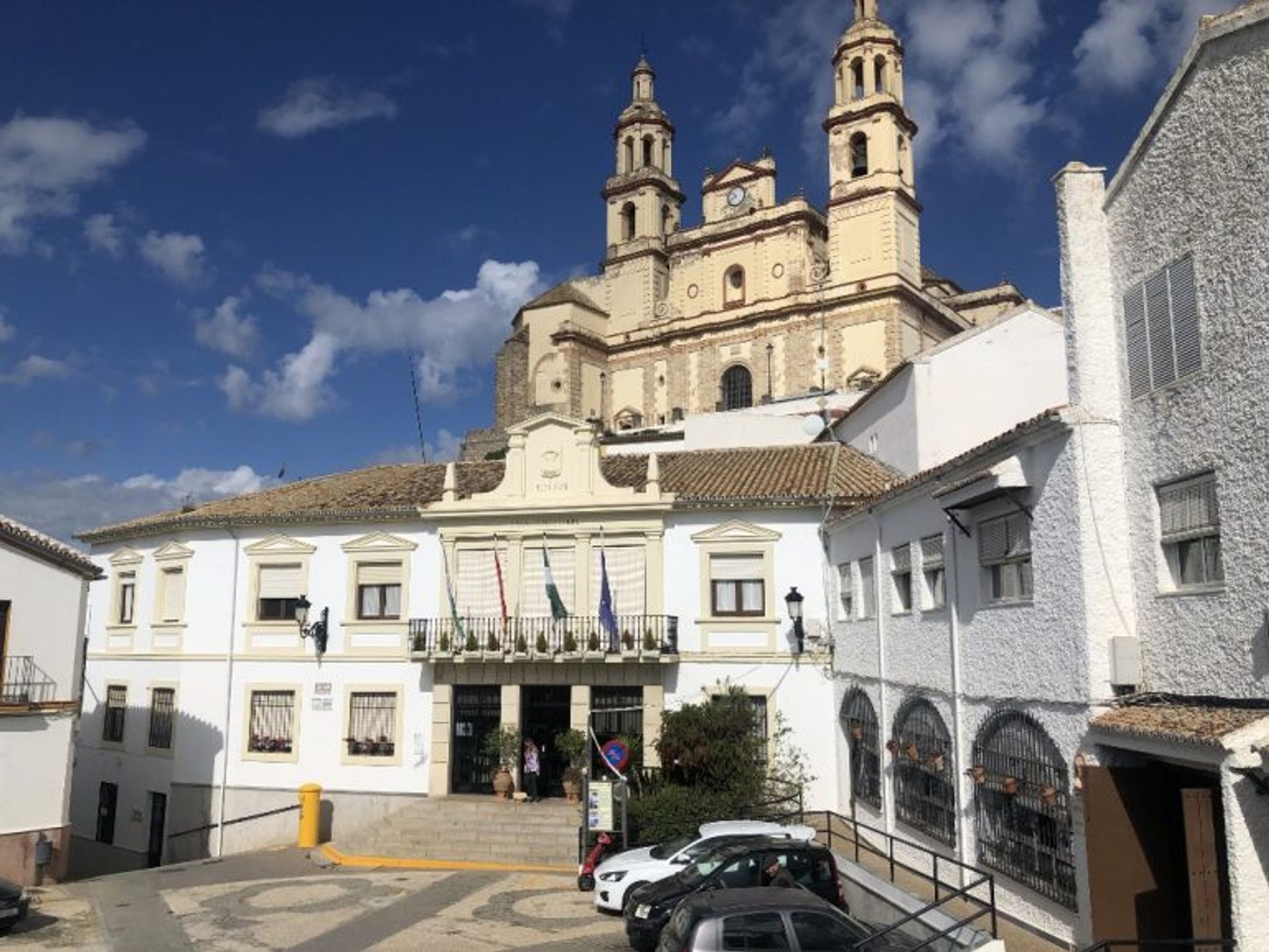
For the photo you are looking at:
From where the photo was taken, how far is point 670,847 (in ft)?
57.4

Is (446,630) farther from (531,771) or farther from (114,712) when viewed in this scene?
(114,712)

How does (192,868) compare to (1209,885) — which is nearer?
(1209,885)

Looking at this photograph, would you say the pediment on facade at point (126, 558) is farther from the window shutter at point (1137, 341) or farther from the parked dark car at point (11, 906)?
the window shutter at point (1137, 341)

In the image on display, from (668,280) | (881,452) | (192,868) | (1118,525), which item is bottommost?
(192,868)

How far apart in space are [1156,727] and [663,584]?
15514mm

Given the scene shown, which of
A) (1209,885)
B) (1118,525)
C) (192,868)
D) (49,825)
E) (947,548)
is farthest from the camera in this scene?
(192,868)

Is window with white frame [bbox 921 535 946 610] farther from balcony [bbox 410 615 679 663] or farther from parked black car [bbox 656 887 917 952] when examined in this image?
balcony [bbox 410 615 679 663]

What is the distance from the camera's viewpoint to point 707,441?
36.1 meters

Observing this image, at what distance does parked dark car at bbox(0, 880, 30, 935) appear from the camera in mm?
16234

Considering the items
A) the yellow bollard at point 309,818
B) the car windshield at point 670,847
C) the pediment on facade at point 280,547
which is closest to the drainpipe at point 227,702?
the pediment on facade at point 280,547

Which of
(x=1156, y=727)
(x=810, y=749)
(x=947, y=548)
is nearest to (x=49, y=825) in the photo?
(x=810, y=749)

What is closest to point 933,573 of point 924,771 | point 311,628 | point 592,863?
point 924,771

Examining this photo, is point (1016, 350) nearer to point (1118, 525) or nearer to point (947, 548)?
point (947, 548)

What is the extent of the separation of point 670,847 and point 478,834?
6791 mm
